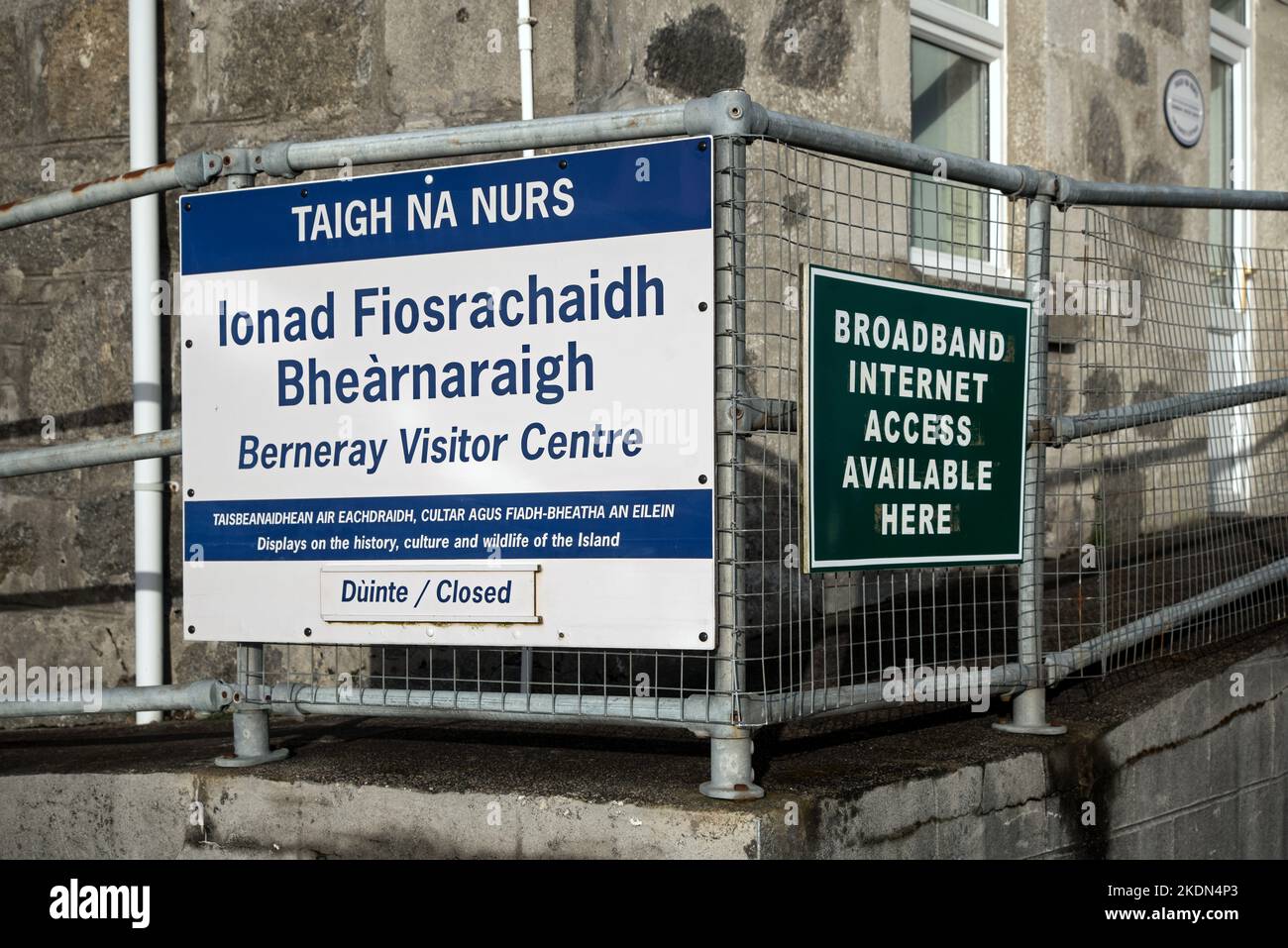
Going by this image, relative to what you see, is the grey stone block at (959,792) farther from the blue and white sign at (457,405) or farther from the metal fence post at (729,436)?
the blue and white sign at (457,405)

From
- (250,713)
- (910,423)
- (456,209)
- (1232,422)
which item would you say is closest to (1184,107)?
(1232,422)

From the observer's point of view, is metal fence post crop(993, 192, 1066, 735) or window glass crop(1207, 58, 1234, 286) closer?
metal fence post crop(993, 192, 1066, 735)

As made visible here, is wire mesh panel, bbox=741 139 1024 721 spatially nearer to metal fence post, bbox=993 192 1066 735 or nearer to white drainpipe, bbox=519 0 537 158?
metal fence post, bbox=993 192 1066 735

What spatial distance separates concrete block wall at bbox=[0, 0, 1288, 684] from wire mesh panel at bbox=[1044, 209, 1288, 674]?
1184 mm

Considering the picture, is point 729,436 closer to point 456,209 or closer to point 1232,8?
point 456,209

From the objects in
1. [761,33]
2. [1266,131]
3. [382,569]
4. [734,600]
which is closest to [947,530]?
[734,600]

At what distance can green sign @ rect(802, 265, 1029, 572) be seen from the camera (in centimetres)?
319

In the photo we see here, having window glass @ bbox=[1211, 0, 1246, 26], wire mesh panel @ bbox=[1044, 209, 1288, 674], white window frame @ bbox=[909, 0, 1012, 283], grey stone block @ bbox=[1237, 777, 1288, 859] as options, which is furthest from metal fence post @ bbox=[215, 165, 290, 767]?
window glass @ bbox=[1211, 0, 1246, 26]

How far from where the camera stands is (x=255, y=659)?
3.63 meters

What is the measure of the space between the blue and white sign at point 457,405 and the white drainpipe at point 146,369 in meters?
1.40

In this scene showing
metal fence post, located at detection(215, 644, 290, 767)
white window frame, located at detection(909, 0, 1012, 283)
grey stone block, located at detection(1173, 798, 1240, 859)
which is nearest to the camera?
metal fence post, located at detection(215, 644, 290, 767)

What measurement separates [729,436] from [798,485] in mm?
1072

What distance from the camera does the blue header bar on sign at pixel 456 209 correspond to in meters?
3.09

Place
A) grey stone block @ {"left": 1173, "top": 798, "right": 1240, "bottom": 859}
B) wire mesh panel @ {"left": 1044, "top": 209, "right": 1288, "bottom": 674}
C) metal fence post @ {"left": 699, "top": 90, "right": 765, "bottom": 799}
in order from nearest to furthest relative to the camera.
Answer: metal fence post @ {"left": 699, "top": 90, "right": 765, "bottom": 799} < grey stone block @ {"left": 1173, "top": 798, "right": 1240, "bottom": 859} < wire mesh panel @ {"left": 1044, "top": 209, "right": 1288, "bottom": 674}
